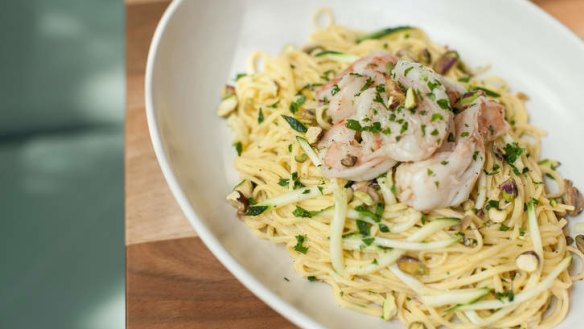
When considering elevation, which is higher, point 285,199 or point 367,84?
point 367,84

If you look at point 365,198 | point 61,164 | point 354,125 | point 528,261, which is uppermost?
point 354,125

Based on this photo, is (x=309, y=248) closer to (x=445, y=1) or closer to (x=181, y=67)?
(x=181, y=67)

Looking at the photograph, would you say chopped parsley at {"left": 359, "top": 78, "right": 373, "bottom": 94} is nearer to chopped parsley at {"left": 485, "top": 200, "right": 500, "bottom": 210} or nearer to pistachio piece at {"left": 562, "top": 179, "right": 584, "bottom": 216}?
chopped parsley at {"left": 485, "top": 200, "right": 500, "bottom": 210}

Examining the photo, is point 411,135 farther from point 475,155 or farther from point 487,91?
point 487,91

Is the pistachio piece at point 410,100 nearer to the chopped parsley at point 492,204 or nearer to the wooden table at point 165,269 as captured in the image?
the chopped parsley at point 492,204

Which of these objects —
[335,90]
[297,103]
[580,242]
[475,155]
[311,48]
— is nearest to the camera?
[475,155]

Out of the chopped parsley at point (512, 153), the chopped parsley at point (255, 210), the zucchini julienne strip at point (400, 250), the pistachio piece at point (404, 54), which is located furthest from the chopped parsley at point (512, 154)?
the chopped parsley at point (255, 210)

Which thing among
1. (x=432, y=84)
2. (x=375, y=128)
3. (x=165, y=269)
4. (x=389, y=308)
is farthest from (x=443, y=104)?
(x=165, y=269)
